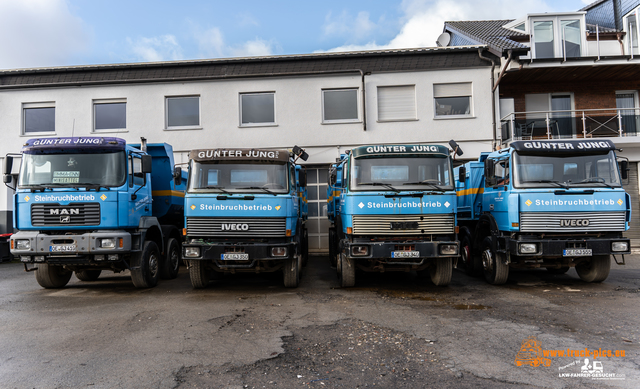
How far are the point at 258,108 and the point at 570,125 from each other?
11737 mm

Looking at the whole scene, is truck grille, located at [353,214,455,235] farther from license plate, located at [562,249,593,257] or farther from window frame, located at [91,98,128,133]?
window frame, located at [91,98,128,133]

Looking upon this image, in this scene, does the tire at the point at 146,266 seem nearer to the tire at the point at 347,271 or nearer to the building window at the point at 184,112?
the tire at the point at 347,271

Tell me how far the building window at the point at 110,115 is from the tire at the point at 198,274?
10.1 metres

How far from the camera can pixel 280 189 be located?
26.5ft

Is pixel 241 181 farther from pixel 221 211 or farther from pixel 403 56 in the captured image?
pixel 403 56

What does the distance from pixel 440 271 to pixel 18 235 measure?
7952 millimetres

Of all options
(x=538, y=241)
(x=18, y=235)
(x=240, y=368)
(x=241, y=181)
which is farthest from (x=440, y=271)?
(x=18, y=235)

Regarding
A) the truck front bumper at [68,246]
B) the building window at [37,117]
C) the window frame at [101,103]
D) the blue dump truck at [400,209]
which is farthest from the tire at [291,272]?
the building window at [37,117]

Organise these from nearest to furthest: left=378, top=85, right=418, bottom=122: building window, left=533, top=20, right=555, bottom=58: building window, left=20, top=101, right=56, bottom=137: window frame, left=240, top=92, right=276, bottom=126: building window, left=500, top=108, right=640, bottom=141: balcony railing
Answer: left=500, top=108, right=640, bottom=141: balcony railing
left=378, top=85, right=418, bottom=122: building window
left=240, top=92, right=276, bottom=126: building window
left=20, top=101, right=56, bottom=137: window frame
left=533, top=20, right=555, bottom=58: building window

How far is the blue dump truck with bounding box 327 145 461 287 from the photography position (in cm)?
768

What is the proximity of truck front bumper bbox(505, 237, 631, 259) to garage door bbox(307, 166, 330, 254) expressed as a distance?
28.6 ft

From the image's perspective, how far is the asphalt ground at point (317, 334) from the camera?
411 centimetres

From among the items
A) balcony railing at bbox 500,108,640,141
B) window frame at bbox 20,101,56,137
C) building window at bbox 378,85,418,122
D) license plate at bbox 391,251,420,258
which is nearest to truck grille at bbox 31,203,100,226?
license plate at bbox 391,251,420,258

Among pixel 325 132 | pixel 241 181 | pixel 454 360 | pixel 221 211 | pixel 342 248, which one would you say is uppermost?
pixel 325 132
